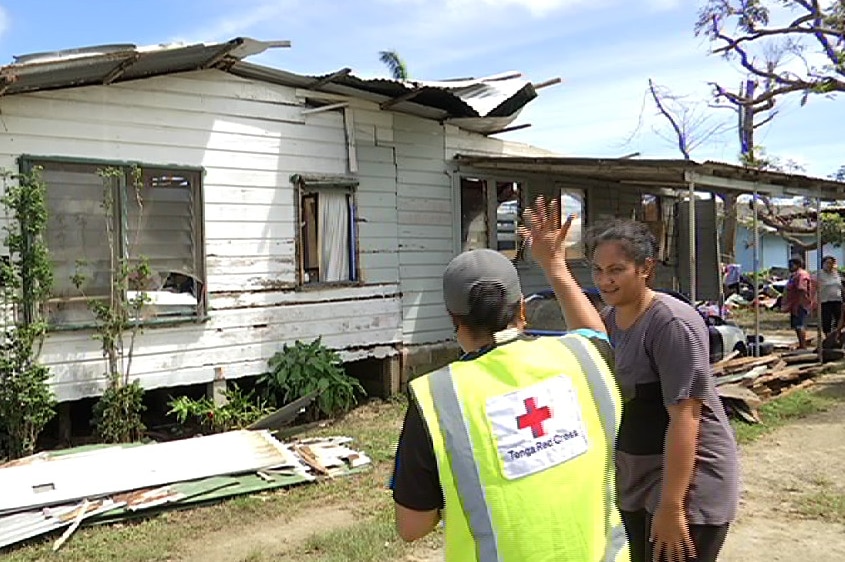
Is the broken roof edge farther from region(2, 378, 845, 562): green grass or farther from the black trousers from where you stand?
region(2, 378, 845, 562): green grass

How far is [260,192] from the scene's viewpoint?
873 cm

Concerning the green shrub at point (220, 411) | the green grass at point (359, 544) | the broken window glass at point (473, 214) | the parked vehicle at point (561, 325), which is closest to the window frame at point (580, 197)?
the broken window glass at point (473, 214)

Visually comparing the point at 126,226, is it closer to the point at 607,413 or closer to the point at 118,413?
the point at 118,413

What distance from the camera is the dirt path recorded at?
491 centimetres

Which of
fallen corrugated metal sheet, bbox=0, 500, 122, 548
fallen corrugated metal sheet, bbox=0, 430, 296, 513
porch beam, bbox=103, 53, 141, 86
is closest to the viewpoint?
fallen corrugated metal sheet, bbox=0, 500, 122, 548

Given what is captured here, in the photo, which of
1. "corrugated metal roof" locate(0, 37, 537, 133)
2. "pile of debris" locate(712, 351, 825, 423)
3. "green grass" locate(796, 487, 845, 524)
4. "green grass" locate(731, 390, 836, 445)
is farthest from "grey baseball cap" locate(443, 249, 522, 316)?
"pile of debris" locate(712, 351, 825, 423)

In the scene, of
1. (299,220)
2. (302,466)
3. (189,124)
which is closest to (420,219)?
(299,220)

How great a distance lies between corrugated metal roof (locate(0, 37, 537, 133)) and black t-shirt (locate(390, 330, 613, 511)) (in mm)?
5889

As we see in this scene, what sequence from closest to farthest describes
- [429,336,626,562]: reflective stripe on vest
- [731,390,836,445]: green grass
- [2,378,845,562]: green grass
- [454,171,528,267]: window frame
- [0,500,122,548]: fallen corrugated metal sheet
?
[429,336,626,562]: reflective stripe on vest
[2,378,845,562]: green grass
[0,500,122,548]: fallen corrugated metal sheet
[731,390,836,445]: green grass
[454,171,528,267]: window frame

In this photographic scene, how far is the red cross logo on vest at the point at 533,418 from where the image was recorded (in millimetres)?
1685

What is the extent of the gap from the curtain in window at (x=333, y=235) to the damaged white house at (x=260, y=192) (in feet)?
0.07

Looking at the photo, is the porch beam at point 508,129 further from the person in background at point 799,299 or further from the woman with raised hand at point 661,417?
the woman with raised hand at point 661,417

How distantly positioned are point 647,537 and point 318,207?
287 inches

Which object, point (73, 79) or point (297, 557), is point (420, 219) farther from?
point (297, 557)
